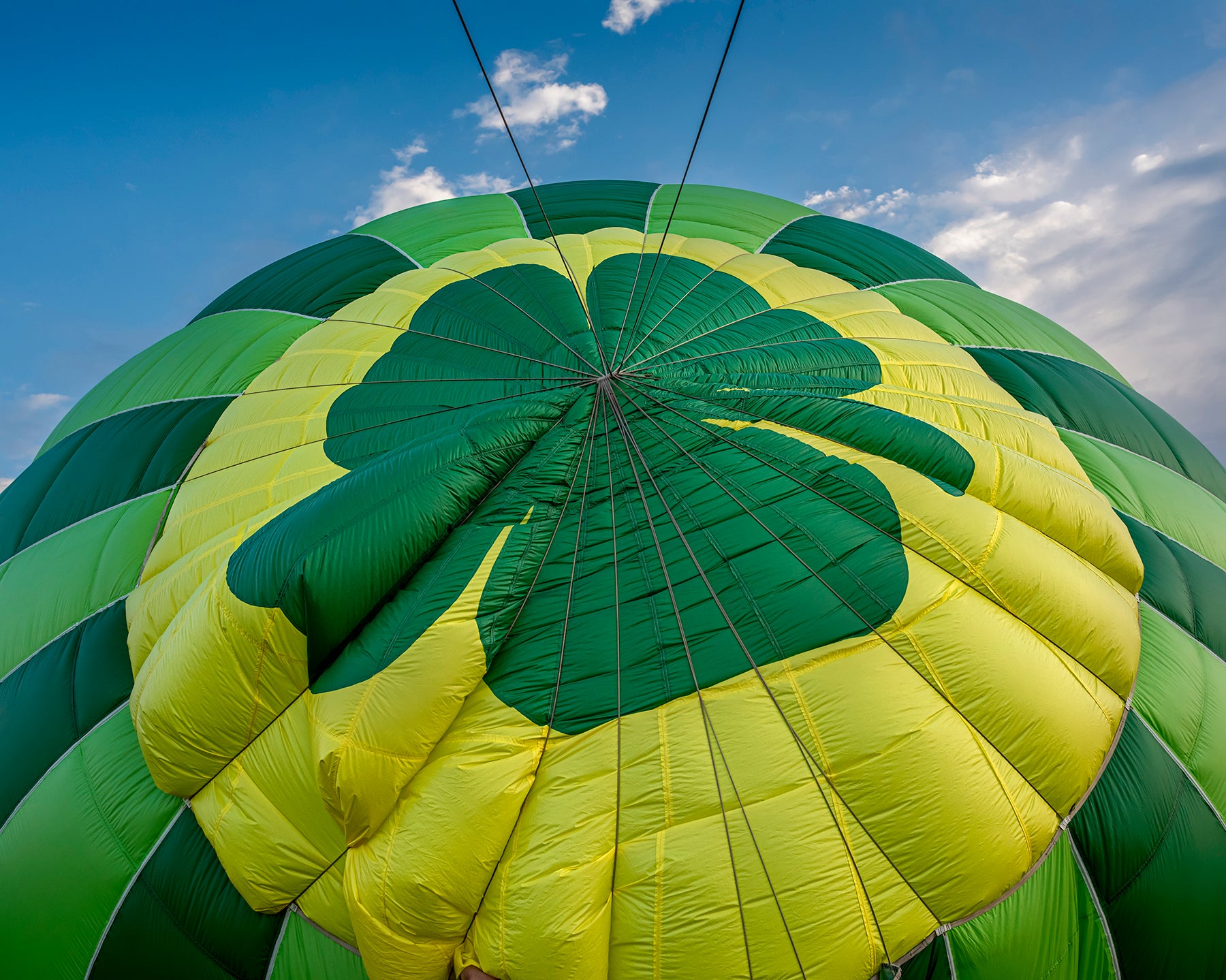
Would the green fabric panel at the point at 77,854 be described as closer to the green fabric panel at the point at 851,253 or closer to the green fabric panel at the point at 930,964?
the green fabric panel at the point at 930,964

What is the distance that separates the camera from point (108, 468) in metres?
4.62

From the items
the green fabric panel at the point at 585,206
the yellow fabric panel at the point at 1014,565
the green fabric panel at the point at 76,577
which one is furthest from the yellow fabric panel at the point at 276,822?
the green fabric panel at the point at 585,206

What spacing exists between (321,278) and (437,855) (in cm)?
373

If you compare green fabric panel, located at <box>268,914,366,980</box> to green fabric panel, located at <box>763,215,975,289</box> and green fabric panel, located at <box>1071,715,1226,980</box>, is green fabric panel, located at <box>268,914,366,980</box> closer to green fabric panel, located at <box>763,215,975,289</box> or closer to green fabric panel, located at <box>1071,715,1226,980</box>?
green fabric panel, located at <box>1071,715,1226,980</box>

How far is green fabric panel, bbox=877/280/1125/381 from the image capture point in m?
4.84

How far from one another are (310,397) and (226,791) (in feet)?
6.24

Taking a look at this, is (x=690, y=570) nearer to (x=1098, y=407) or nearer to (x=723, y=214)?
(x=723, y=214)

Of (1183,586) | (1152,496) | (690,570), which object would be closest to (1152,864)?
(1183,586)

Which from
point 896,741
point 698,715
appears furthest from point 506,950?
point 896,741

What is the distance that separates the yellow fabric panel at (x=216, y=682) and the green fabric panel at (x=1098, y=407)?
13.0ft

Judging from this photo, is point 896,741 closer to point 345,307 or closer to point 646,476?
point 646,476

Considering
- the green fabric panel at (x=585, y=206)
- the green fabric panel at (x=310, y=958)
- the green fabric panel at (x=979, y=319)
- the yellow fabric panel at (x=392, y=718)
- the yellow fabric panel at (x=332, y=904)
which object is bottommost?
the green fabric panel at (x=310, y=958)

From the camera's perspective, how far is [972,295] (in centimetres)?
536

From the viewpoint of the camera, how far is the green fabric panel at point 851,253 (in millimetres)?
5059
